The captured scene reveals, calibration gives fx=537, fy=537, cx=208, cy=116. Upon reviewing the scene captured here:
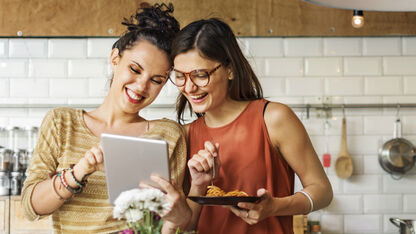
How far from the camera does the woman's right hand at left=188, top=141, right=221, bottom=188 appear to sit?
5.84ft

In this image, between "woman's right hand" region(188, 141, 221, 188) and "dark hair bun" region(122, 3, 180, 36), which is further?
"dark hair bun" region(122, 3, 180, 36)

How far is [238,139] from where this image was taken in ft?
6.48

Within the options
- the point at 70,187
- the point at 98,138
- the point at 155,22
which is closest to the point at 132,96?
the point at 98,138

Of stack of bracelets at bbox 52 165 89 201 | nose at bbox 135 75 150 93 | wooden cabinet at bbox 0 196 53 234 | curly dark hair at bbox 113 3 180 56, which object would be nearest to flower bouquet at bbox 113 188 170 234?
stack of bracelets at bbox 52 165 89 201

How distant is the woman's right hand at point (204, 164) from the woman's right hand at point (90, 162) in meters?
0.30

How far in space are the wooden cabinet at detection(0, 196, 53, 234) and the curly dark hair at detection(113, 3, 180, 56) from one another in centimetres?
159

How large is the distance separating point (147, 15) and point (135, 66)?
241 millimetres

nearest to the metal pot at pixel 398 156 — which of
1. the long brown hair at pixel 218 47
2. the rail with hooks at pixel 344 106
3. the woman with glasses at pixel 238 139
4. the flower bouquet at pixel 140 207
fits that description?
the rail with hooks at pixel 344 106

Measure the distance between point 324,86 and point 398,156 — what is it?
28.7 inches

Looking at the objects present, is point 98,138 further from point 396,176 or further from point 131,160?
point 396,176

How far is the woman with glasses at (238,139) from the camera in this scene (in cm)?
189

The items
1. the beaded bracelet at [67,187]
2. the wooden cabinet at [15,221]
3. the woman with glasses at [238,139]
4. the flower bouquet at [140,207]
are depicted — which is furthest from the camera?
the wooden cabinet at [15,221]

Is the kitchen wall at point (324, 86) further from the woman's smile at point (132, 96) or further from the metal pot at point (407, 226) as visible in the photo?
the woman's smile at point (132, 96)

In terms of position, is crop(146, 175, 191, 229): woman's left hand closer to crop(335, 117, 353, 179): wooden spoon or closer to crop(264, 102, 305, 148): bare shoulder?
crop(264, 102, 305, 148): bare shoulder
